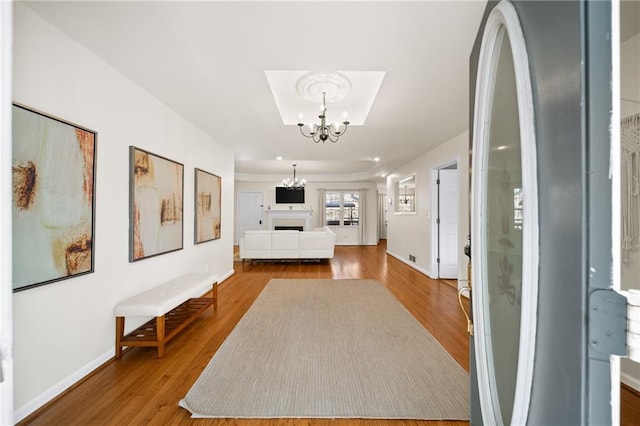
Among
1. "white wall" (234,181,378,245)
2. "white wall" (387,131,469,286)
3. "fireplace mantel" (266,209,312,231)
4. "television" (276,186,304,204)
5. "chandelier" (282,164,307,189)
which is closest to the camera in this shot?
"white wall" (387,131,469,286)

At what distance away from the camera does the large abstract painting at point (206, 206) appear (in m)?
3.65

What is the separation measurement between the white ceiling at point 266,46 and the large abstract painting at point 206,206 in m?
0.93

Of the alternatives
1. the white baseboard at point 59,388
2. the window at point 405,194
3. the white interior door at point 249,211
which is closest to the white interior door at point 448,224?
the window at point 405,194

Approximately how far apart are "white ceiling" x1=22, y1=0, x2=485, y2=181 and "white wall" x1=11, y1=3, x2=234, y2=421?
0.14 m

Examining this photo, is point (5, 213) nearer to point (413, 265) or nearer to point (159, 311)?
point (159, 311)

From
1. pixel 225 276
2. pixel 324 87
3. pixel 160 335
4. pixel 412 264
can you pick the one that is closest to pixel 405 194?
pixel 412 264

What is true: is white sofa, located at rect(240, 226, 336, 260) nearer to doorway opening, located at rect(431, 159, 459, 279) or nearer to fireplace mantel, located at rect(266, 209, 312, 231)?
doorway opening, located at rect(431, 159, 459, 279)

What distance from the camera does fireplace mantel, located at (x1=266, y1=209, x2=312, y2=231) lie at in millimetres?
8984

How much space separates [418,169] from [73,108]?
5209mm

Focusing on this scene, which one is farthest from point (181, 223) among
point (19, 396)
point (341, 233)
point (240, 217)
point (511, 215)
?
point (341, 233)

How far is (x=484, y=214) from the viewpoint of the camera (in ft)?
3.12

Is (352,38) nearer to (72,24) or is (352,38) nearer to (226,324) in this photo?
(72,24)

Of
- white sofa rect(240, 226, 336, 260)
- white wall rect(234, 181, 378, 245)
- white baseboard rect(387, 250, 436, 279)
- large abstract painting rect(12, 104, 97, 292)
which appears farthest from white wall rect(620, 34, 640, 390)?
white wall rect(234, 181, 378, 245)

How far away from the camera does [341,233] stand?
9.76m
